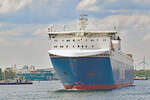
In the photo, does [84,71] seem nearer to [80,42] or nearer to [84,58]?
[84,58]

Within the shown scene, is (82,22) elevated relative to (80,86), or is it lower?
elevated

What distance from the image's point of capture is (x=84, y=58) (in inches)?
3022

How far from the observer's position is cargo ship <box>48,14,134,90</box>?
77125mm

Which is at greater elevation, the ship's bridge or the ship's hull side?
the ship's bridge

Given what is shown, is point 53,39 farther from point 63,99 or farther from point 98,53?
point 63,99

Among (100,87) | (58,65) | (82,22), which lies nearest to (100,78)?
(100,87)

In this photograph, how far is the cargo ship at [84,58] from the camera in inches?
3036

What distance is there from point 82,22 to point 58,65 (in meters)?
11.8

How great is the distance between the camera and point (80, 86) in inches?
3063

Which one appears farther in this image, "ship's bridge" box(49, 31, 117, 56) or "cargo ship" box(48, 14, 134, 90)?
"ship's bridge" box(49, 31, 117, 56)

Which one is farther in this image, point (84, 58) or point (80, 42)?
point (80, 42)

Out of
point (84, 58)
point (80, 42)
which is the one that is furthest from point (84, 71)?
point (80, 42)

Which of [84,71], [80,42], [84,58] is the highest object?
[80,42]

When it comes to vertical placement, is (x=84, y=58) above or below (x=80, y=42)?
below
